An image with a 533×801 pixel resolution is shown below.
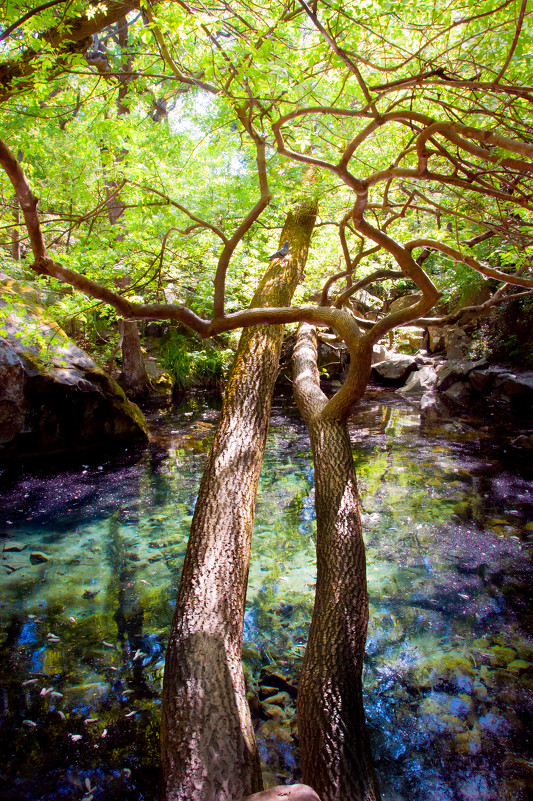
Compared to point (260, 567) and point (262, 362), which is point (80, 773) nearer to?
point (260, 567)

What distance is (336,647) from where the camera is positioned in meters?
2.65

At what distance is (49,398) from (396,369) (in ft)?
37.2

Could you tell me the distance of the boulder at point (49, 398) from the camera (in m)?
7.07

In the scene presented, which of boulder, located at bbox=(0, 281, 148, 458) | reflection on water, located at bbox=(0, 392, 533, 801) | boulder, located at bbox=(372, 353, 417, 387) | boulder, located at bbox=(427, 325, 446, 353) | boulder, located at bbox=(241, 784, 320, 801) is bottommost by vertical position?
reflection on water, located at bbox=(0, 392, 533, 801)

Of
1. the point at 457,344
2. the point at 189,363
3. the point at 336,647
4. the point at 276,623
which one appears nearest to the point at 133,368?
the point at 189,363

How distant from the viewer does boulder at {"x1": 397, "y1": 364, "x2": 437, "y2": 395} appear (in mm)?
14356

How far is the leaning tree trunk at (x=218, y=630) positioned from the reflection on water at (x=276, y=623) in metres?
0.57

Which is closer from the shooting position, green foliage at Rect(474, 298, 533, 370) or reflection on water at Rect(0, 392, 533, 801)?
reflection on water at Rect(0, 392, 533, 801)

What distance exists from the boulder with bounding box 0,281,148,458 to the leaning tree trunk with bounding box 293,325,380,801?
485 centimetres

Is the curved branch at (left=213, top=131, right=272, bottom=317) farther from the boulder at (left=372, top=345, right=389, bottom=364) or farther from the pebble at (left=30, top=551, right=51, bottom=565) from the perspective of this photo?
the boulder at (left=372, top=345, right=389, bottom=364)

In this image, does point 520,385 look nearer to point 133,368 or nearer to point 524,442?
point 524,442

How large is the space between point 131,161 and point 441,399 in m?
10.6

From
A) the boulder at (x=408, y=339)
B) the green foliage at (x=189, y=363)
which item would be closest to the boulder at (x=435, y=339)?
the boulder at (x=408, y=339)

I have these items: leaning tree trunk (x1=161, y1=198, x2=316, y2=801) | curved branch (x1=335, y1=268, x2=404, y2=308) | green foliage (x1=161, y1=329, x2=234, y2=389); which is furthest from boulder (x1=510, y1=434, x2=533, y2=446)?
green foliage (x1=161, y1=329, x2=234, y2=389)
